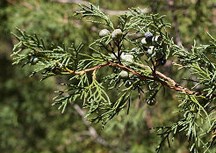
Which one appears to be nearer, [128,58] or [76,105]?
[128,58]

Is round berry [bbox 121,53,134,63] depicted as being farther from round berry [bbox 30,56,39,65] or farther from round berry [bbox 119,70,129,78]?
round berry [bbox 30,56,39,65]

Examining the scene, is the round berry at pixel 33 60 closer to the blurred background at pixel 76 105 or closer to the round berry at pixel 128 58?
the round berry at pixel 128 58

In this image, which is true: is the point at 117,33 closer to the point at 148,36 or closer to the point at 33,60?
the point at 148,36

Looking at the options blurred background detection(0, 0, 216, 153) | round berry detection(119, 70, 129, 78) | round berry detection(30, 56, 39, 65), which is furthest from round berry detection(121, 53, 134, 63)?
blurred background detection(0, 0, 216, 153)

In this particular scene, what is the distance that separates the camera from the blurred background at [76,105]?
223 centimetres

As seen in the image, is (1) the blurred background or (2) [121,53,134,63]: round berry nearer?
(2) [121,53,134,63]: round berry

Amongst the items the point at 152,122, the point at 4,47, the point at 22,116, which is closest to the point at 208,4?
the point at 152,122

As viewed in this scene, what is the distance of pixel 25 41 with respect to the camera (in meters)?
1.04

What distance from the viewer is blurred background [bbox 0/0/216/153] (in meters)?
2.23

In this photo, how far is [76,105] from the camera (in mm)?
3066

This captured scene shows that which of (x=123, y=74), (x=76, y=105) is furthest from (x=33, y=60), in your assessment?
(x=76, y=105)

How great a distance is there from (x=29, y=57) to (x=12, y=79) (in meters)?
3.29

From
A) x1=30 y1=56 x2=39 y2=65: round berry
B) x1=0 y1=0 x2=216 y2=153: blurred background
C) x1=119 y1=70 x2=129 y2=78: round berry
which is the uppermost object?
x1=30 y1=56 x2=39 y2=65: round berry

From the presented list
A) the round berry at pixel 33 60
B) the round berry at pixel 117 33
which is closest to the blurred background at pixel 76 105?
the round berry at pixel 33 60
